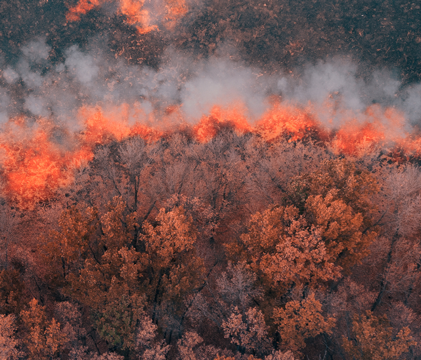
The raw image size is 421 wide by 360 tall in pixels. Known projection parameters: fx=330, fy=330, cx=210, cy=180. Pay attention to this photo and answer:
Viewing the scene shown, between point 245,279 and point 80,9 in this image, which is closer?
point 245,279

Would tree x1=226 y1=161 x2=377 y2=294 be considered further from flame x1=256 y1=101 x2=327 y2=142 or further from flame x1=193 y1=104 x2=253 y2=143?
flame x1=193 y1=104 x2=253 y2=143

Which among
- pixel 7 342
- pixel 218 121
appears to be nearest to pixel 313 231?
pixel 218 121

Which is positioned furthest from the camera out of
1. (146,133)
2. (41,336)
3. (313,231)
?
(146,133)

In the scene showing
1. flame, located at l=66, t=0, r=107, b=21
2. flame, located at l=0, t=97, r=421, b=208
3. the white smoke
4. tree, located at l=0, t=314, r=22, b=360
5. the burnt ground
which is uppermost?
flame, located at l=66, t=0, r=107, b=21

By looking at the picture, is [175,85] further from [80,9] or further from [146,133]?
[80,9]

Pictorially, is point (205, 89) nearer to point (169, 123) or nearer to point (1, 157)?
point (169, 123)

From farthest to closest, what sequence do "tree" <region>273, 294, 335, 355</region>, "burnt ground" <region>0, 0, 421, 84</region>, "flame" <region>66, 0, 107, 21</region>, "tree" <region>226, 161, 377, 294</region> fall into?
"flame" <region>66, 0, 107, 21</region> < "burnt ground" <region>0, 0, 421, 84</region> < "tree" <region>226, 161, 377, 294</region> < "tree" <region>273, 294, 335, 355</region>

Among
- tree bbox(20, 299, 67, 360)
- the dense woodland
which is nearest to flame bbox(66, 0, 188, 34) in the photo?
the dense woodland

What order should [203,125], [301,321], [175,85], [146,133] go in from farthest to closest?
[175,85] → [203,125] → [146,133] → [301,321]

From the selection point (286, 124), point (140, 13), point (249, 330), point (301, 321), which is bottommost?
point (249, 330)
